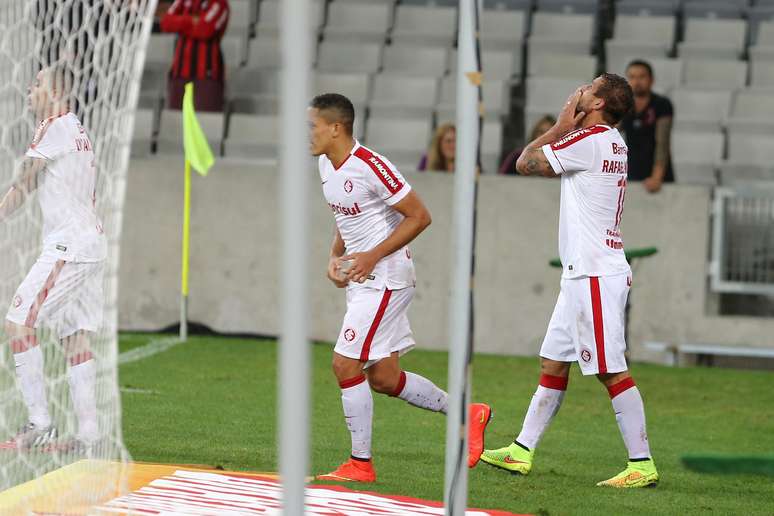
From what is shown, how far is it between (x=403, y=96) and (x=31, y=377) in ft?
25.8

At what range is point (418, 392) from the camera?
6.65 meters

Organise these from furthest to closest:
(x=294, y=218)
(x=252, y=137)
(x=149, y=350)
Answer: (x=252, y=137), (x=149, y=350), (x=294, y=218)

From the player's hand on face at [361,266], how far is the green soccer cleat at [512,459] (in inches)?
44.3

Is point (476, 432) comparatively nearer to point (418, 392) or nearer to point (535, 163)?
point (418, 392)

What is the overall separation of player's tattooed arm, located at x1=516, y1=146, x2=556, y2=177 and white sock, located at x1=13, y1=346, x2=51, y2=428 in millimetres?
2483

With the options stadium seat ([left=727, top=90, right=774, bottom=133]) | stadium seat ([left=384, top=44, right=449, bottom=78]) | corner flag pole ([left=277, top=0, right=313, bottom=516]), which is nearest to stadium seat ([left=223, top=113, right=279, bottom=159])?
stadium seat ([left=384, top=44, right=449, bottom=78])

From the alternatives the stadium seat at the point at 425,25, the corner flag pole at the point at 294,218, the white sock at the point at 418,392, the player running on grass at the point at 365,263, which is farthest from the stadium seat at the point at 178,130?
the corner flag pole at the point at 294,218

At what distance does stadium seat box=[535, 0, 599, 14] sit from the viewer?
15805 mm

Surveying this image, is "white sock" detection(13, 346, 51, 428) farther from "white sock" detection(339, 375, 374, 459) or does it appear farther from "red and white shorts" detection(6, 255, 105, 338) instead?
"white sock" detection(339, 375, 374, 459)

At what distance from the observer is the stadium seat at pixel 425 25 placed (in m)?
15.1

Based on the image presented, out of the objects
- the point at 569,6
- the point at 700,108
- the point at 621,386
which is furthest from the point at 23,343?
the point at 569,6

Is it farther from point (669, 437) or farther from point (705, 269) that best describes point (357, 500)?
point (705, 269)

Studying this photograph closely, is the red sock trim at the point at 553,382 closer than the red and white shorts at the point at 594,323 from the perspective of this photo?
No

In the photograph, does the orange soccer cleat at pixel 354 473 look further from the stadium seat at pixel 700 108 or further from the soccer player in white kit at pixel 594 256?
the stadium seat at pixel 700 108
